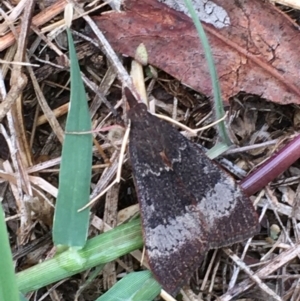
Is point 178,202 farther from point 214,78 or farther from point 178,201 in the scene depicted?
point 214,78

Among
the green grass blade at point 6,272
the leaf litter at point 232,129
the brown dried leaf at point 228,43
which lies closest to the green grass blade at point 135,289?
the leaf litter at point 232,129

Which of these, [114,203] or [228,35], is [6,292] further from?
[228,35]

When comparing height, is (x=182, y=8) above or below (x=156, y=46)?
above

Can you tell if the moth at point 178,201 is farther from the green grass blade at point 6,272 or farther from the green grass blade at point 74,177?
the green grass blade at point 6,272

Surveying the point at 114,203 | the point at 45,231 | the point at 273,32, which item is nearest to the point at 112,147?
the point at 114,203

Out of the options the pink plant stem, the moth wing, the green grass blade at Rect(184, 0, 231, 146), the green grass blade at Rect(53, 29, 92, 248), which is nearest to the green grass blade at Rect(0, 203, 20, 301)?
the green grass blade at Rect(53, 29, 92, 248)

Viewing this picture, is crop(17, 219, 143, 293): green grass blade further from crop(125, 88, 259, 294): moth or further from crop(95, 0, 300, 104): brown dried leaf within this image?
crop(95, 0, 300, 104): brown dried leaf

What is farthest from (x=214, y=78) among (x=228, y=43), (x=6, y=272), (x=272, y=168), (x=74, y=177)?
(x=6, y=272)
